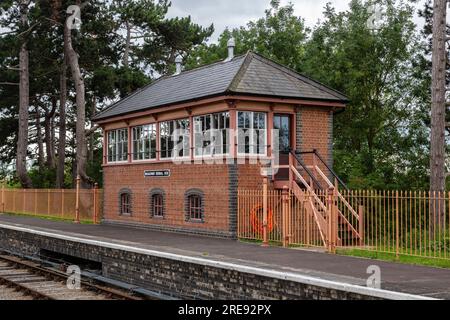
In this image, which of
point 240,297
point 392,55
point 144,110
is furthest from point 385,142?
point 240,297

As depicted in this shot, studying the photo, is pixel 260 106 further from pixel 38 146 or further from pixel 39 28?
pixel 38 146

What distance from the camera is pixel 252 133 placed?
750 inches

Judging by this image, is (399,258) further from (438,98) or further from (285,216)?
(438,98)

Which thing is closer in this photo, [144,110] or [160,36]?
[144,110]

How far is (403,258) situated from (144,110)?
1182 centimetres

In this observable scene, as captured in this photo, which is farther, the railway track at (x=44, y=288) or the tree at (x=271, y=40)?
the tree at (x=271, y=40)

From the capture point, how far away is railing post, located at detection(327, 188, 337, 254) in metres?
14.9

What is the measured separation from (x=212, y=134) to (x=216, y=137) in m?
0.23

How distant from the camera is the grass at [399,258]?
42.6ft

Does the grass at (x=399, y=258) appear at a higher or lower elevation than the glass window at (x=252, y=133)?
lower

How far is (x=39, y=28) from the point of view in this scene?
116 feet

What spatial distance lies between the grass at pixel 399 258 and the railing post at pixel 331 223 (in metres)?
0.26

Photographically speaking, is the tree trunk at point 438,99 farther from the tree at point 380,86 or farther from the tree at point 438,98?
the tree at point 380,86

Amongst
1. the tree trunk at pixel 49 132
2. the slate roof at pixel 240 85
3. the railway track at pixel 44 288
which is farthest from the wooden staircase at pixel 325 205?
the tree trunk at pixel 49 132
